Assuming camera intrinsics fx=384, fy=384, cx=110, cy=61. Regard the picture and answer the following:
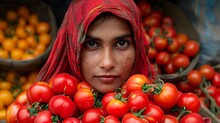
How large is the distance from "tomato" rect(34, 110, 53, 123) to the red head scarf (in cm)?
29

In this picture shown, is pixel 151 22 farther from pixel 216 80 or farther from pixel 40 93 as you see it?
pixel 40 93

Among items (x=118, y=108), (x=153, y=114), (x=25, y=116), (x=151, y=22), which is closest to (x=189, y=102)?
(x=153, y=114)

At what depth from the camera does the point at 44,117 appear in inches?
58.3

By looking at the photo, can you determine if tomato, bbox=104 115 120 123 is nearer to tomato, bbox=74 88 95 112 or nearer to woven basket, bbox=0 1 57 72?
tomato, bbox=74 88 95 112

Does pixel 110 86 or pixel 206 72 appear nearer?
pixel 110 86

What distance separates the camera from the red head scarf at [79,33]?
5.33 feet

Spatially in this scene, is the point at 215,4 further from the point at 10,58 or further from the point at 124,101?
the point at 124,101

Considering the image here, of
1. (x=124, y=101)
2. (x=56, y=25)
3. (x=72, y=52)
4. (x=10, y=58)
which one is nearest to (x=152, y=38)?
(x=56, y=25)

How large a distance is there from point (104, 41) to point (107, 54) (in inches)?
2.4

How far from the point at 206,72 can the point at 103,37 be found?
4.88 feet

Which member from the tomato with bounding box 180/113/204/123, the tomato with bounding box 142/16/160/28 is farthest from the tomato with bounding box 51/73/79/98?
the tomato with bounding box 142/16/160/28

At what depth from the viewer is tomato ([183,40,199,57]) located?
118 inches

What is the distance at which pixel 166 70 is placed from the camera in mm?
3027

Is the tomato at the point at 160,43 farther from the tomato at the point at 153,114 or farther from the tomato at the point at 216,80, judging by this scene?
the tomato at the point at 153,114
